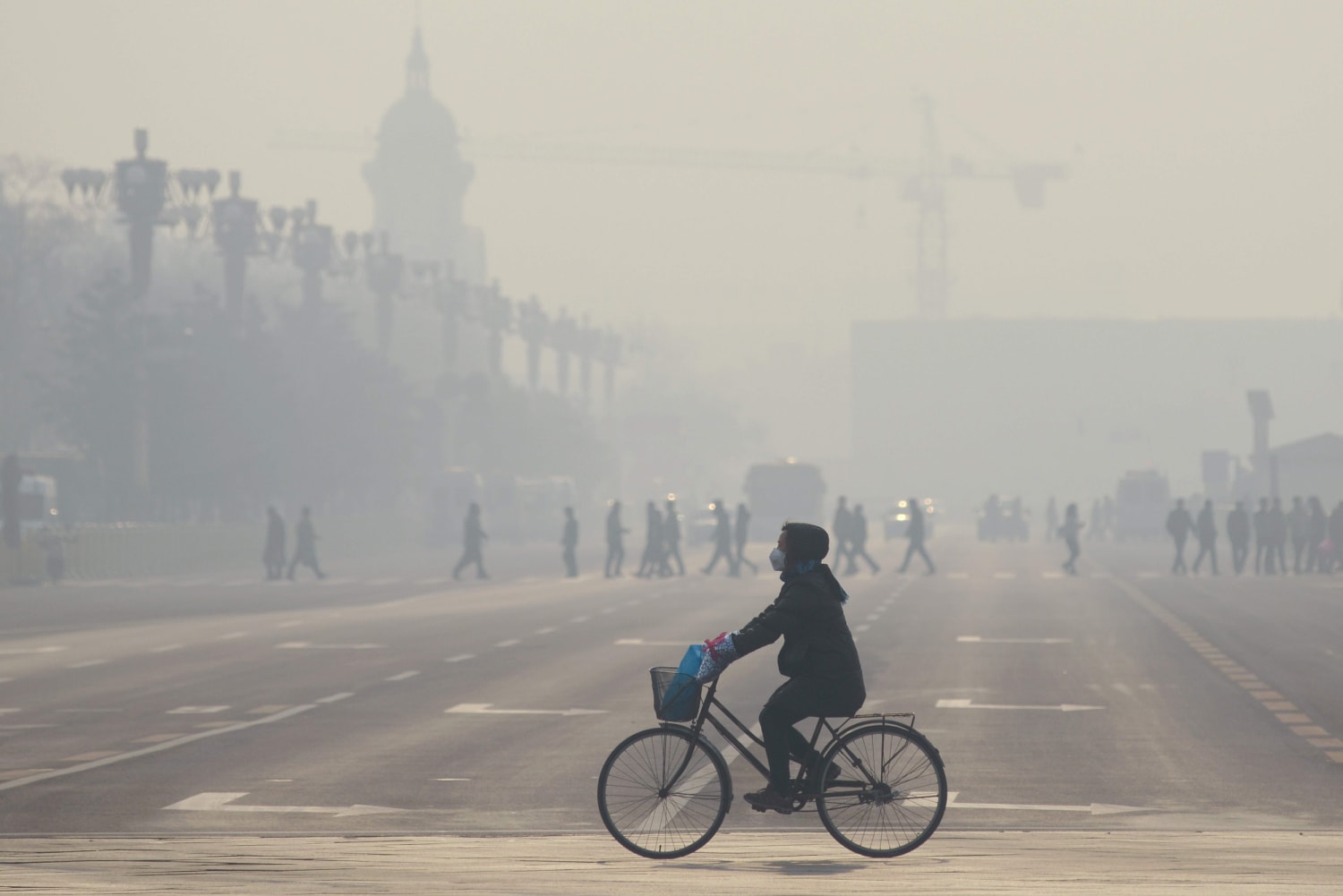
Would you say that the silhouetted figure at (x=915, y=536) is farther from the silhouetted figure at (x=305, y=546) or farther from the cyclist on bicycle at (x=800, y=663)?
the cyclist on bicycle at (x=800, y=663)

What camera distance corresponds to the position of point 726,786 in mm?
9547

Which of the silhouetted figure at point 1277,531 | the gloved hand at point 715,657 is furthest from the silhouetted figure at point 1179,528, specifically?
the gloved hand at point 715,657

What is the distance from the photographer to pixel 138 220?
62.3 m

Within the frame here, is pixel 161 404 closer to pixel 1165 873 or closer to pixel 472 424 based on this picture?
pixel 472 424

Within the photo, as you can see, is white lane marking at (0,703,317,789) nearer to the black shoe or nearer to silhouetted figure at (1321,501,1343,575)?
the black shoe

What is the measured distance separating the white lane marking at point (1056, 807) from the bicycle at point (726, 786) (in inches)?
91.5

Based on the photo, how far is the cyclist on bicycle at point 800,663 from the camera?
9.53m

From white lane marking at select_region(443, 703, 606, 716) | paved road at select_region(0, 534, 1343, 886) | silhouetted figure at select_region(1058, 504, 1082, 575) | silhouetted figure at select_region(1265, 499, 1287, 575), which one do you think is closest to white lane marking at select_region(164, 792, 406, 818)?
paved road at select_region(0, 534, 1343, 886)

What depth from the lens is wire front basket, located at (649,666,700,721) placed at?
9555 millimetres

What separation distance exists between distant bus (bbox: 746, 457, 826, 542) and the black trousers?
239 feet

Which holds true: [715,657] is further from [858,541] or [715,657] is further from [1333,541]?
[1333,541]

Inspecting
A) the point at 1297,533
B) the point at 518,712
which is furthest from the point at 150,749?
the point at 1297,533

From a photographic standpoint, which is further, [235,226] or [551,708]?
[235,226]

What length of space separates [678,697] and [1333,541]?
147 ft
